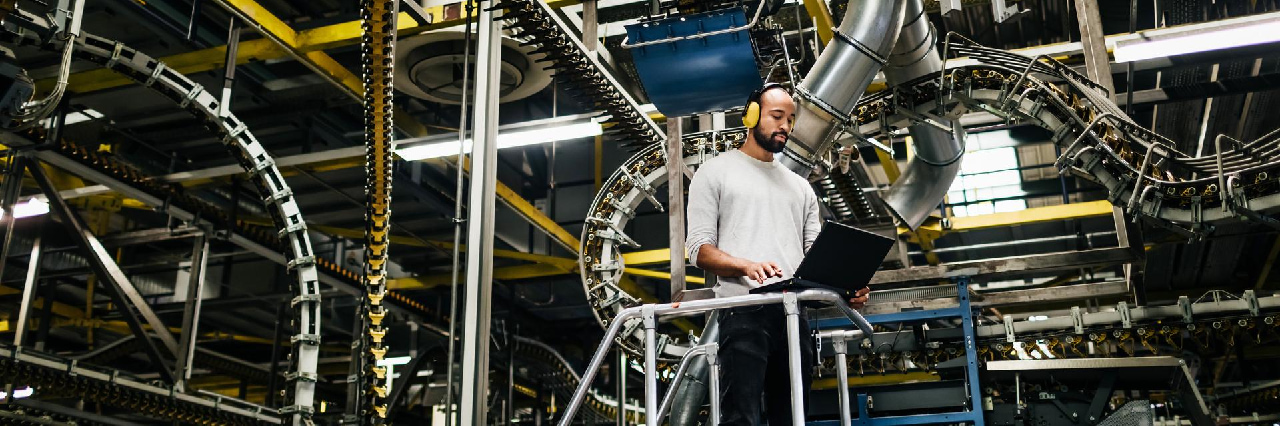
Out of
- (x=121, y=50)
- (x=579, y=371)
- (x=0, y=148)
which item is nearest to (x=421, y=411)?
(x=579, y=371)

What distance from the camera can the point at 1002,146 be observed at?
1398 centimetres

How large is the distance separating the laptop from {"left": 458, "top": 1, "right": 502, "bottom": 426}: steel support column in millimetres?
1520

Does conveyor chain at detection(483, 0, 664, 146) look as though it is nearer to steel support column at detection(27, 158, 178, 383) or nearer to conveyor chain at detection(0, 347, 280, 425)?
steel support column at detection(27, 158, 178, 383)

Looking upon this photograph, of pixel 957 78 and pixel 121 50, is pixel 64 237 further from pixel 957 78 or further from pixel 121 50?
pixel 957 78

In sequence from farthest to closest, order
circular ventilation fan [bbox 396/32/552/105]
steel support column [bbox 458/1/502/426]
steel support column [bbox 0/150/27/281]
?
1. steel support column [bbox 0/150/27/281]
2. circular ventilation fan [bbox 396/32/552/105]
3. steel support column [bbox 458/1/502/426]

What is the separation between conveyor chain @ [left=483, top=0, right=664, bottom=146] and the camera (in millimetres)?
6965

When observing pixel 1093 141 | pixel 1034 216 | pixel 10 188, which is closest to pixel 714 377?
pixel 1093 141

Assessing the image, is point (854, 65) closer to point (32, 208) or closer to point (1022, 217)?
point (1022, 217)

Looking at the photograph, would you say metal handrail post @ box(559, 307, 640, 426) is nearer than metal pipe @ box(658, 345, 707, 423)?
Yes

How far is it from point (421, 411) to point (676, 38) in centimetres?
1105

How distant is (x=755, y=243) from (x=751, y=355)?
0.45 meters

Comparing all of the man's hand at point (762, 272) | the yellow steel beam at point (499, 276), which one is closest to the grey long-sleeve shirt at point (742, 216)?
the man's hand at point (762, 272)

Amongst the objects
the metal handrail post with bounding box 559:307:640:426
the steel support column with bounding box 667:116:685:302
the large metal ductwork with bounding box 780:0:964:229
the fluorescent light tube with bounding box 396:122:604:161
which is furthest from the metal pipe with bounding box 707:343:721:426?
the fluorescent light tube with bounding box 396:122:604:161

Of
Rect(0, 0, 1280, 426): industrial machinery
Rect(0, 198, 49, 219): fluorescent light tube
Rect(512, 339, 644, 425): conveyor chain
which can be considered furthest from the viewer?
Rect(512, 339, 644, 425): conveyor chain
